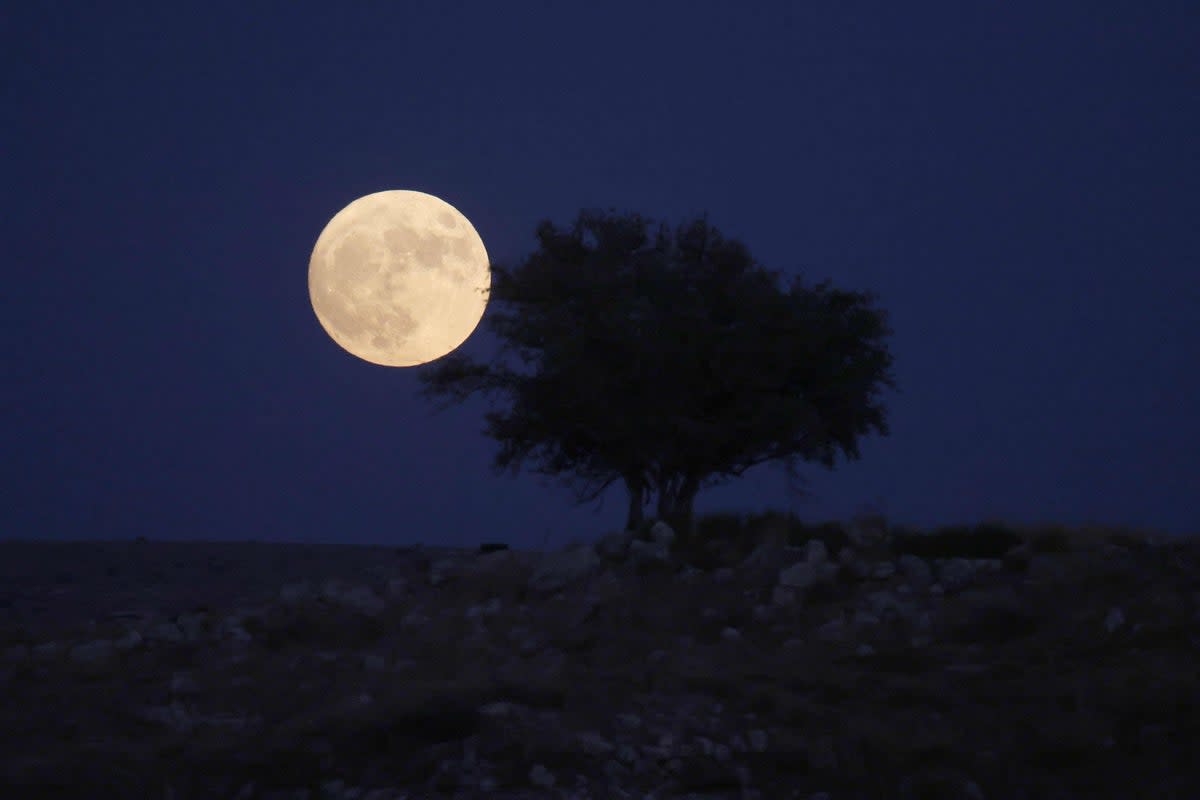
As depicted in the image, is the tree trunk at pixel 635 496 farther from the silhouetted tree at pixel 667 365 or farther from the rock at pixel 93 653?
the rock at pixel 93 653

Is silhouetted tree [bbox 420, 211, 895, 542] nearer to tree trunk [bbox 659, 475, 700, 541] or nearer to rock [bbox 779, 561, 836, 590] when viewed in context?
tree trunk [bbox 659, 475, 700, 541]

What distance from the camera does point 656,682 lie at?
29.2 feet

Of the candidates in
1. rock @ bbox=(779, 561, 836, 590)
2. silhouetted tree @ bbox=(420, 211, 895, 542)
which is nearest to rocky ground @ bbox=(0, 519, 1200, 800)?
rock @ bbox=(779, 561, 836, 590)

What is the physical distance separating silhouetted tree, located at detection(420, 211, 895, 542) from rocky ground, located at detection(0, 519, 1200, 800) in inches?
343

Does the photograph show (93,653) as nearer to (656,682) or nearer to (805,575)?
(656,682)

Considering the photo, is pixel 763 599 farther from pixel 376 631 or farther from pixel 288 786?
pixel 288 786

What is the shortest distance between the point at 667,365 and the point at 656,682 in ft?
46.9

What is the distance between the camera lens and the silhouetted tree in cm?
2289

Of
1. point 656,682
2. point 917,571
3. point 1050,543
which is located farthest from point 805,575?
point 656,682

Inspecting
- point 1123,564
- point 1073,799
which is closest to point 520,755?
point 1073,799

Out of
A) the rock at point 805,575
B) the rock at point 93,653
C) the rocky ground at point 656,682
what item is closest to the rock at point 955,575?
the rocky ground at point 656,682

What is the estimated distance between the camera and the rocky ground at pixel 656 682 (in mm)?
7148

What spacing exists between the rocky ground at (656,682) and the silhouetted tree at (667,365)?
28.6 ft

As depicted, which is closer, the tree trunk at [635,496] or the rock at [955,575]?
the rock at [955,575]
